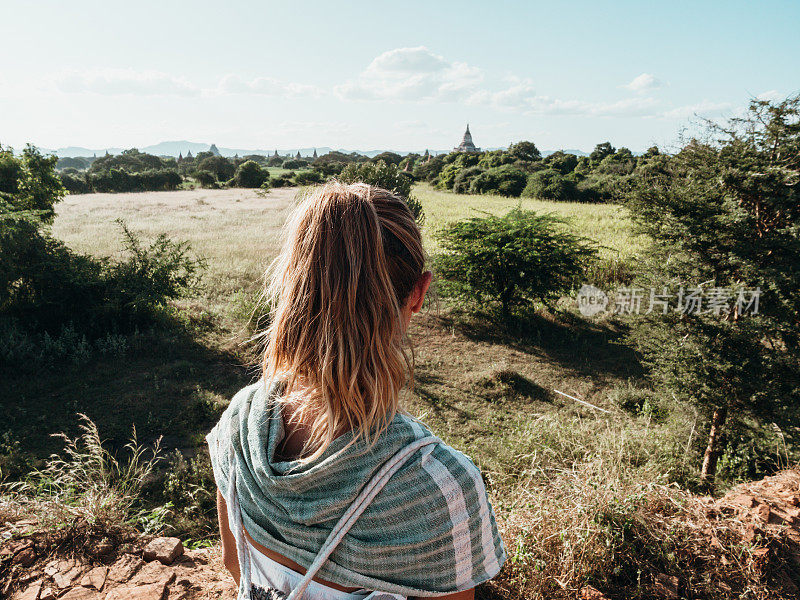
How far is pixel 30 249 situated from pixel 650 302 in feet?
29.0

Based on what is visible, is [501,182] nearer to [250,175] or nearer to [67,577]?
[250,175]

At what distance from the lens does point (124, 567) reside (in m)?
2.46

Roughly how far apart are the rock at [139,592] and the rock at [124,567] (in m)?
0.08

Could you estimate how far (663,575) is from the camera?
2.45m

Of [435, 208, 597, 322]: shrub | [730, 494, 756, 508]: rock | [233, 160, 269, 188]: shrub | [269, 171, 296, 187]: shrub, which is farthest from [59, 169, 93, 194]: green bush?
[730, 494, 756, 508]: rock

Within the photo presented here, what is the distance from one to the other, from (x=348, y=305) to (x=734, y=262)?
12.5ft

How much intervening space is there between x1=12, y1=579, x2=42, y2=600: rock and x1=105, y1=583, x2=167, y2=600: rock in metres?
0.36

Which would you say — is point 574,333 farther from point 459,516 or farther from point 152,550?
point 459,516

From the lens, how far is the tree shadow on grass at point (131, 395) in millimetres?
4957

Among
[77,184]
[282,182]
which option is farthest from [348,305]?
[77,184]

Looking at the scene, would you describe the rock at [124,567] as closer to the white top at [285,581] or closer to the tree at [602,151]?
the white top at [285,581]

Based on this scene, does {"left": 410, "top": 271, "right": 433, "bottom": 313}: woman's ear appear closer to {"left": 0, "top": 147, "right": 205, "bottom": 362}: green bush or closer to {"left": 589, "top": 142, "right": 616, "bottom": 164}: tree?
{"left": 0, "top": 147, "right": 205, "bottom": 362}: green bush

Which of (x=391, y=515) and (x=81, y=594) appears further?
(x=81, y=594)

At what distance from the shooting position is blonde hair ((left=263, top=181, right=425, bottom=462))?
0.90 metres
